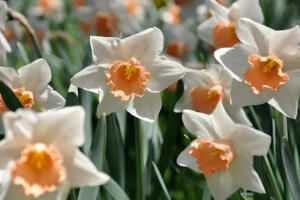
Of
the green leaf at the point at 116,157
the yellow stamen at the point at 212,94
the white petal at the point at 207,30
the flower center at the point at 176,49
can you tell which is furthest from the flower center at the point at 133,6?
the yellow stamen at the point at 212,94

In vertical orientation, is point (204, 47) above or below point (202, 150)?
below

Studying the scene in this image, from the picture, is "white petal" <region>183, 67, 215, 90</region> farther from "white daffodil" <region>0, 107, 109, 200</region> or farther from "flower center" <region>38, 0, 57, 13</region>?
"flower center" <region>38, 0, 57, 13</region>

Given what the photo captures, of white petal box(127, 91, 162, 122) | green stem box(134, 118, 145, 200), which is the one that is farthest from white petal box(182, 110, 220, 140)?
green stem box(134, 118, 145, 200)

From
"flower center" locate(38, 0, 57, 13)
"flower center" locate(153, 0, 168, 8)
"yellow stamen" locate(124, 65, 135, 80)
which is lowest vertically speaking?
"flower center" locate(153, 0, 168, 8)

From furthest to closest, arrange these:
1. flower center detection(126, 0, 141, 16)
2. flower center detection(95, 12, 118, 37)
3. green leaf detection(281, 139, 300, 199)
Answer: flower center detection(126, 0, 141, 16) < flower center detection(95, 12, 118, 37) < green leaf detection(281, 139, 300, 199)

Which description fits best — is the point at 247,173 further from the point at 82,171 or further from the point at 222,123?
the point at 82,171

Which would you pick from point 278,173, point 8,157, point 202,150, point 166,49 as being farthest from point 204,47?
point 8,157

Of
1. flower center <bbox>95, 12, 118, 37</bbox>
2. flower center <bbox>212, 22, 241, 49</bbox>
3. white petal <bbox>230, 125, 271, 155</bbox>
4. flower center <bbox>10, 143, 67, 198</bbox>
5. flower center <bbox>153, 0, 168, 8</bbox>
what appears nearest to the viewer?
flower center <bbox>10, 143, 67, 198</bbox>

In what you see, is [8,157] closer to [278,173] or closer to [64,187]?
[64,187]
